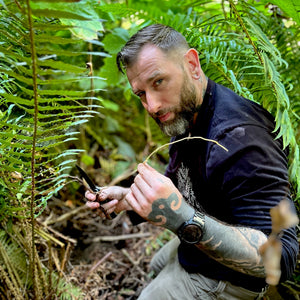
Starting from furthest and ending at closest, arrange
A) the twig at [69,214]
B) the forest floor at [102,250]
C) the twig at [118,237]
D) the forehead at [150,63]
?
the twig at [118,237], the twig at [69,214], the forest floor at [102,250], the forehead at [150,63]

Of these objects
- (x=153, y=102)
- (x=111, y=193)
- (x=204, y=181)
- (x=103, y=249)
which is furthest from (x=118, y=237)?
(x=153, y=102)

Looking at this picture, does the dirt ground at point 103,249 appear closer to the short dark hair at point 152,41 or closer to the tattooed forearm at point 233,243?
the tattooed forearm at point 233,243

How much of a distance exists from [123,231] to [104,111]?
1.49 meters

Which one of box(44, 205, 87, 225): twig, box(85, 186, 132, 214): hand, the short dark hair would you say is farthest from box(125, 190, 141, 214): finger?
box(44, 205, 87, 225): twig

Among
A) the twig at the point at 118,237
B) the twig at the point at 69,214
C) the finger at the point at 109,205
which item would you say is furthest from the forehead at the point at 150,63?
the twig at the point at 118,237

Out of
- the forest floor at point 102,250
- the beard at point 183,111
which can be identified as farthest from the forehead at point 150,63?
the forest floor at point 102,250

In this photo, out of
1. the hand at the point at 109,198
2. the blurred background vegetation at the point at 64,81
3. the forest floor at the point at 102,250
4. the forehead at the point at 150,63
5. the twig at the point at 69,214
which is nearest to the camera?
the blurred background vegetation at the point at 64,81

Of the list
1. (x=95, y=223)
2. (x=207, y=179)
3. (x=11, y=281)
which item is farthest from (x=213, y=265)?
(x=95, y=223)

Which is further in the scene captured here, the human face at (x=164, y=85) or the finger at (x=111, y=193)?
the finger at (x=111, y=193)

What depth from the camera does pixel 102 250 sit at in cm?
254

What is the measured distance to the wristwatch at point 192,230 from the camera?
1146 mm

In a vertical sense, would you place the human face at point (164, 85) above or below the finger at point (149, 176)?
above

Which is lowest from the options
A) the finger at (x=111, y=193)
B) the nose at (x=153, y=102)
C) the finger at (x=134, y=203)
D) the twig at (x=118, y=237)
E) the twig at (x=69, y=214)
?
the twig at (x=118, y=237)

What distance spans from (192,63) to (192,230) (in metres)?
0.89
